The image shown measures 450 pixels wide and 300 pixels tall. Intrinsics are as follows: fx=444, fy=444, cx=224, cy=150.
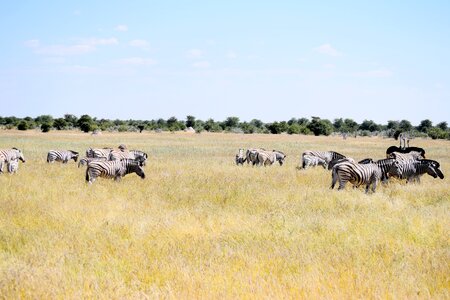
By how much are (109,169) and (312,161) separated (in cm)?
1195

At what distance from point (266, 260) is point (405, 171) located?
38.4ft

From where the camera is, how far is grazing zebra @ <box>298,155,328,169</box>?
24328mm

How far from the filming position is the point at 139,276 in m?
6.48

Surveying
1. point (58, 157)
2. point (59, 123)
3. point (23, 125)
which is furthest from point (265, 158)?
point (59, 123)

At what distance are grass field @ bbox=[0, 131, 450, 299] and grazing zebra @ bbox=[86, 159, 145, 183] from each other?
197 centimetres

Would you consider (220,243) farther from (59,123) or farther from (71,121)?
(71,121)

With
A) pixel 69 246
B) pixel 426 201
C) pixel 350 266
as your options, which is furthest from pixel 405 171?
pixel 69 246

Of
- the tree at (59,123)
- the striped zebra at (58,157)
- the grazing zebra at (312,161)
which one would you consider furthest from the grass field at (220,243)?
the tree at (59,123)

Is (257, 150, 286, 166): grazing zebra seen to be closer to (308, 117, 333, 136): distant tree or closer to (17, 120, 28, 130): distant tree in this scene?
(17, 120, 28, 130): distant tree

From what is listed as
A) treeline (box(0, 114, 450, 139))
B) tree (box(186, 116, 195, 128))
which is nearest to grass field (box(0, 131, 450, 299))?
treeline (box(0, 114, 450, 139))

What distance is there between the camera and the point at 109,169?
16.9m

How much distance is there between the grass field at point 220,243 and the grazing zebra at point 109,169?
6.47 feet

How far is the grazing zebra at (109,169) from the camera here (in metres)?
16.6

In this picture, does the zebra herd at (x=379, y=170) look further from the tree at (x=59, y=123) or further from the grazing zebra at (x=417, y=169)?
the tree at (x=59, y=123)
